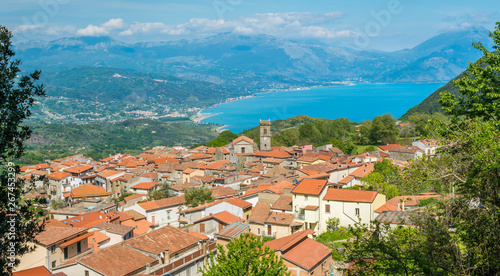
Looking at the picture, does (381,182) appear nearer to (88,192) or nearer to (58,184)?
(88,192)

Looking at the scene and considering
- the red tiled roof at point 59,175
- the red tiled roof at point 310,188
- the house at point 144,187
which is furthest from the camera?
the red tiled roof at point 59,175

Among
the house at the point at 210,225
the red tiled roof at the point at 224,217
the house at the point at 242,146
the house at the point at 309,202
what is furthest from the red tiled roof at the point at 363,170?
the house at the point at 242,146

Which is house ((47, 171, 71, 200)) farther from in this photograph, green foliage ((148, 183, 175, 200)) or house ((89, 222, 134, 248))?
house ((89, 222, 134, 248))

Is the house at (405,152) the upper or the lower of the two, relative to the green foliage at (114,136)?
upper

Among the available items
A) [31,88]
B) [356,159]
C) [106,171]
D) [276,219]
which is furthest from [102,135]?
[31,88]

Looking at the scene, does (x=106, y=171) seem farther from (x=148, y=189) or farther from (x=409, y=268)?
(x=409, y=268)

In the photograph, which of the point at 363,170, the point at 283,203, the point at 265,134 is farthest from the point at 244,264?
the point at 265,134

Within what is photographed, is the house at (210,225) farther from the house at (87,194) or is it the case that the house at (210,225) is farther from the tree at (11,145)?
the house at (87,194)
